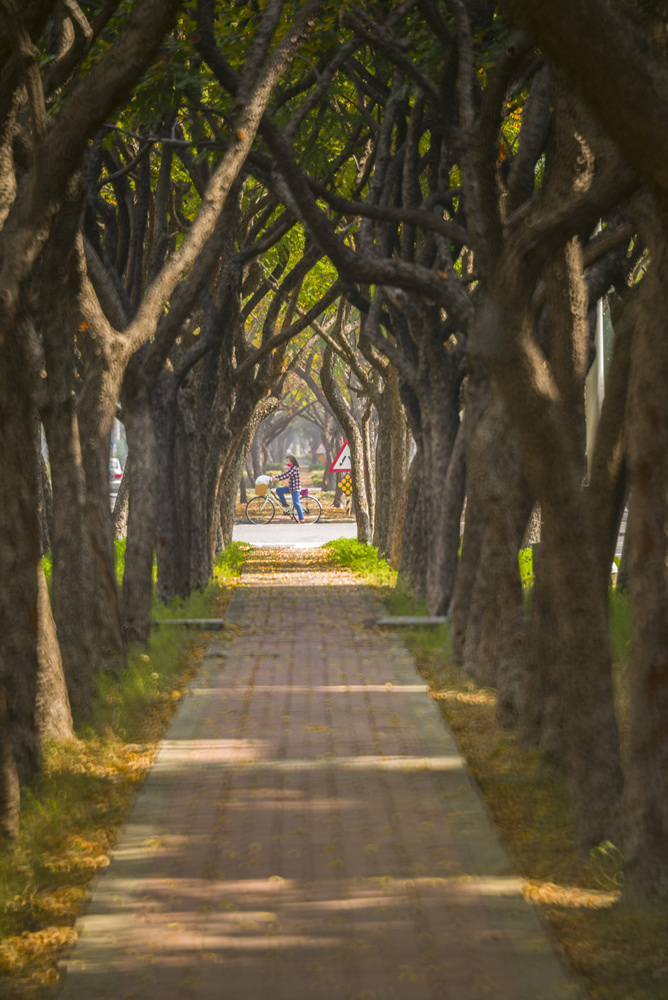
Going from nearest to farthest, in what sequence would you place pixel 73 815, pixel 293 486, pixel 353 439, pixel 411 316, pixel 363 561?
pixel 73 815 → pixel 411 316 → pixel 363 561 → pixel 353 439 → pixel 293 486

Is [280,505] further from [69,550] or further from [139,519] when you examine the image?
[69,550]

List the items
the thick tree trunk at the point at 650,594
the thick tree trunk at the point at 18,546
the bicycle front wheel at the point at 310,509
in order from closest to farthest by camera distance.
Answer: the thick tree trunk at the point at 650,594 < the thick tree trunk at the point at 18,546 < the bicycle front wheel at the point at 310,509

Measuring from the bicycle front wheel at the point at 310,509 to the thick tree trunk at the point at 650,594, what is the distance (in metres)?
30.2

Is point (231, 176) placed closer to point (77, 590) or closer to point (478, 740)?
point (77, 590)

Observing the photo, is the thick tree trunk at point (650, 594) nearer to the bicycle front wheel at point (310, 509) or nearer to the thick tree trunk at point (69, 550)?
the thick tree trunk at point (69, 550)

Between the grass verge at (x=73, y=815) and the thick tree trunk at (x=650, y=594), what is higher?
the thick tree trunk at (x=650, y=594)

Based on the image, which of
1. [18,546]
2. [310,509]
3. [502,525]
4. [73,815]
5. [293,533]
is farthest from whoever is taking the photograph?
[310,509]

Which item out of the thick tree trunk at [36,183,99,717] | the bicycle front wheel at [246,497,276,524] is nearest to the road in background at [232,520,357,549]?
the bicycle front wheel at [246,497,276,524]

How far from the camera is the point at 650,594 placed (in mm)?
4422

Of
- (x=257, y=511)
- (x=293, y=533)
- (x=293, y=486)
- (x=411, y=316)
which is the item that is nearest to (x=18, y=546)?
(x=411, y=316)

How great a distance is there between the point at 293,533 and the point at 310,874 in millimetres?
24941

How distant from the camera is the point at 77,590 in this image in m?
7.70

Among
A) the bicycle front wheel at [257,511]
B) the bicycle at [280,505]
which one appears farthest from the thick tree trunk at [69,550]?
the bicycle front wheel at [257,511]

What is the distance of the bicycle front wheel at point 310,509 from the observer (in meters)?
34.9
